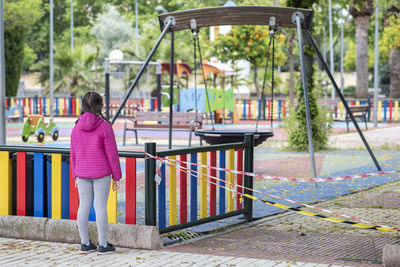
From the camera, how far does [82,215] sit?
21.0 feet

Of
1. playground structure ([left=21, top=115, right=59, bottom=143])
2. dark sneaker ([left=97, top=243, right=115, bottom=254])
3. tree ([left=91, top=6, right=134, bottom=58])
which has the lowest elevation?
dark sneaker ([left=97, top=243, right=115, bottom=254])

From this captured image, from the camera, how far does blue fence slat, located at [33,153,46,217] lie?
7184mm

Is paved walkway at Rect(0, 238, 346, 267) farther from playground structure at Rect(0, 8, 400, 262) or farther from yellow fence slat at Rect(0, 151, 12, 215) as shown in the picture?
yellow fence slat at Rect(0, 151, 12, 215)

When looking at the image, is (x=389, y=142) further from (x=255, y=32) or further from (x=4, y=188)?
(x=255, y=32)

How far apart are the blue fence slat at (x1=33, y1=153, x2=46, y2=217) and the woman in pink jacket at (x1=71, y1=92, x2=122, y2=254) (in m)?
0.94

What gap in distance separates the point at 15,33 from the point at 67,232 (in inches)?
1505

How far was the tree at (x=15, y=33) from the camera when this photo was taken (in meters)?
40.6

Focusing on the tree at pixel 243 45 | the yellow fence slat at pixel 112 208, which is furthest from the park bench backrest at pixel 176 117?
the tree at pixel 243 45

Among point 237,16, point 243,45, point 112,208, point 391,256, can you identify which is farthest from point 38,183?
point 243,45

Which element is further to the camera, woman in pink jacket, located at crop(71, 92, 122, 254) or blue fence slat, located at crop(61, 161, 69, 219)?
blue fence slat, located at crop(61, 161, 69, 219)

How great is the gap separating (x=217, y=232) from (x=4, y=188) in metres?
2.23

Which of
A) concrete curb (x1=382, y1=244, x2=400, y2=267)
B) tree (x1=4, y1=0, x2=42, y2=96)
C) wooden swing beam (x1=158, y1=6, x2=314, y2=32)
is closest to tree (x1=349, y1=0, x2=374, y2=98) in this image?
tree (x1=4, y1=0, x2=42, y2=96)

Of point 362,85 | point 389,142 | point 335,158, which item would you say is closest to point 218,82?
point 362,85

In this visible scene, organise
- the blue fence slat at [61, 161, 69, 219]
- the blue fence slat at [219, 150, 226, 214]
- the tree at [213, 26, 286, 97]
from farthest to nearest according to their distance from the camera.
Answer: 1. the tree at [213, 26, 286, 97]
2. the blue fence slat at [219, 150, 226, 214]
3. the blue fence slat at [61, 161, 69, 219]
